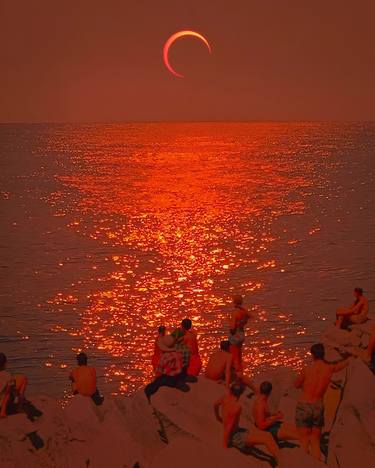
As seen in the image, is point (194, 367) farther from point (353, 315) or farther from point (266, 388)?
point (353, 315)

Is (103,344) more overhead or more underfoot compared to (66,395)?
more overhead

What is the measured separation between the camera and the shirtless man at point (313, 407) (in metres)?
12.9

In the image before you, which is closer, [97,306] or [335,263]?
[97,306]

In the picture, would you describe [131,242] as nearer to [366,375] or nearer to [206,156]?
[366,375]

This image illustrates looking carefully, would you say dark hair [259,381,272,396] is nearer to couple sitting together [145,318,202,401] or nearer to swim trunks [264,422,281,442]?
swim trunks [264,422,281,442]

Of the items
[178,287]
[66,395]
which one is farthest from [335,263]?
[66,395]

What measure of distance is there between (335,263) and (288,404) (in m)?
26.0

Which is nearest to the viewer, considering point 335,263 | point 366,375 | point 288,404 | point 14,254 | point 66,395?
point 366,375

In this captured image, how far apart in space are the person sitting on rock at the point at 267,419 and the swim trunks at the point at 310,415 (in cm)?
23

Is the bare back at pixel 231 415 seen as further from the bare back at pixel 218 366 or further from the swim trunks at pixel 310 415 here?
the bare back at pixel 218 366

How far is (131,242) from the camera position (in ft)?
158

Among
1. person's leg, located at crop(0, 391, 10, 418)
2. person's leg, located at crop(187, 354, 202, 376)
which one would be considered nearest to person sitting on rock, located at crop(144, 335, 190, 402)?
person's leg, located at crop(187, 354, 202, 376)

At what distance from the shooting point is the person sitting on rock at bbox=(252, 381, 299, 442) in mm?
12812

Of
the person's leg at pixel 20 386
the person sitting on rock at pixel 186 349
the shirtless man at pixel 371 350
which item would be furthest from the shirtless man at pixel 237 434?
the shirtless man at pixel 371 350
